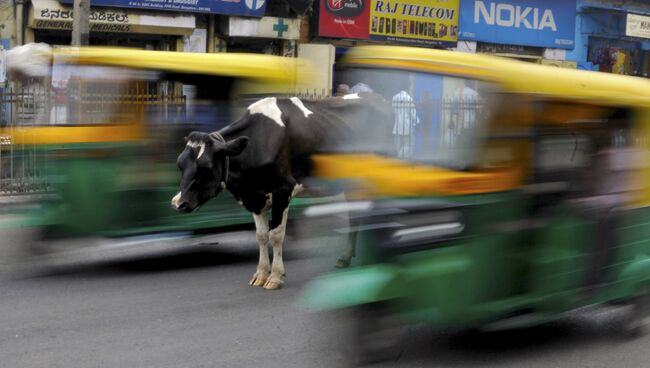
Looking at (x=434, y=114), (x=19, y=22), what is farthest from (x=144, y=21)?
(x=434, y=114)

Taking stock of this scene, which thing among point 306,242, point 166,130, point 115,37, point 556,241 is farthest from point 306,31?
point 556,241

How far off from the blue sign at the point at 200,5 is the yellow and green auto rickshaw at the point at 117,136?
10067mm

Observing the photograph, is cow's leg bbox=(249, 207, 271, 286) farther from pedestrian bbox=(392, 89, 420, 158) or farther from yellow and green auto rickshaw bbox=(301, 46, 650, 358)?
pedestrian bbox=(392, 89, 420, 158)

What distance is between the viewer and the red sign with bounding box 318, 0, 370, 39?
77.4 feet

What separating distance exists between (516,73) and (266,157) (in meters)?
3.58

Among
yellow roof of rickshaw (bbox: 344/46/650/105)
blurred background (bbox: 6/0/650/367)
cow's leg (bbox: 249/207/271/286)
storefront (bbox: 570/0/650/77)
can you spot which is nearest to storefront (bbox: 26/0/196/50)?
blurred background (bbox: 6/0/650/367)

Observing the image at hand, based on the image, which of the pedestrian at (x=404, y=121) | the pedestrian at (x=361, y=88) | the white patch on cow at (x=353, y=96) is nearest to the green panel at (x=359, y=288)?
the pedestrian at (x=404, y=121)

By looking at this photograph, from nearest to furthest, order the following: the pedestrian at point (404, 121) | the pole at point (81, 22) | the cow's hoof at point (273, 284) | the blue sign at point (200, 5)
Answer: the pedestrian at point (404, 121) → the cow's hoof at point (273, 284) → the pole at point (81, 22) → the blue sign at point (200, 5)

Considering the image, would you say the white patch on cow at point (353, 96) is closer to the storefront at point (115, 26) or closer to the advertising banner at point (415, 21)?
the storefront at point (115, 26)

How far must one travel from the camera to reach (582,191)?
641 centimetres

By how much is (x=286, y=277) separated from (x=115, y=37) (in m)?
12.2

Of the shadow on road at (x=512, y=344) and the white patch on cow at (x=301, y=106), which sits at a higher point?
the white patch on cow at (x=301, y=106)

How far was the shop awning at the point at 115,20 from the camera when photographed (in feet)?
60.9

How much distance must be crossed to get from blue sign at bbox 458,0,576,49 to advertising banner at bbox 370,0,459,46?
59 centimetres
